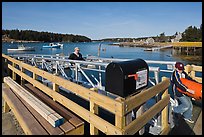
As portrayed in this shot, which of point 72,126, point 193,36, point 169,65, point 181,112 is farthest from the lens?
point 193,36

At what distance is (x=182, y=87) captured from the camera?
3717 mm

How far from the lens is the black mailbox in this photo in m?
2.59

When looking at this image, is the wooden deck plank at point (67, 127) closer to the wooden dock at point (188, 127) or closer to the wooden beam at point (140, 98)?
the wooden beam at point (140, 98)

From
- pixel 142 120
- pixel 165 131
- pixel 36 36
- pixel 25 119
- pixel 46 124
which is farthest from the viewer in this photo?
pixel 36 36

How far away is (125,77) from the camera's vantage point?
2586mm

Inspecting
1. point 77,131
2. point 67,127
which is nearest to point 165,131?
point 77,131

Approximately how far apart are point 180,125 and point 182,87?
725mm

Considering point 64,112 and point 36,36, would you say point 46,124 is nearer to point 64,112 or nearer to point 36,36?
point 64,112

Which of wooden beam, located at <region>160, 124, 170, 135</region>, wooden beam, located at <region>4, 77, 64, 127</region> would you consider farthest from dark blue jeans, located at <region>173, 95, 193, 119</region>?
wooden beam, located at <region>4, 77, 64, 127</region>

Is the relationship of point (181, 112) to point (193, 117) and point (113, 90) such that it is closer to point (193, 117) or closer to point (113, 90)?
point (193, 117)

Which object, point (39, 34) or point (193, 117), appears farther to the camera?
point (39, 34)

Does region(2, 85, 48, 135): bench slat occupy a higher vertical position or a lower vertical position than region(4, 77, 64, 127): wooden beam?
lower

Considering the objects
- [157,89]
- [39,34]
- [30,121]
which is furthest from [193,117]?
[39,34]

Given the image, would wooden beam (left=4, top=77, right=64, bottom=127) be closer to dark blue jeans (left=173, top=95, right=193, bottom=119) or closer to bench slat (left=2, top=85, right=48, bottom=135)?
bench slat (left=2, top=85, right=48, bottom=135)
